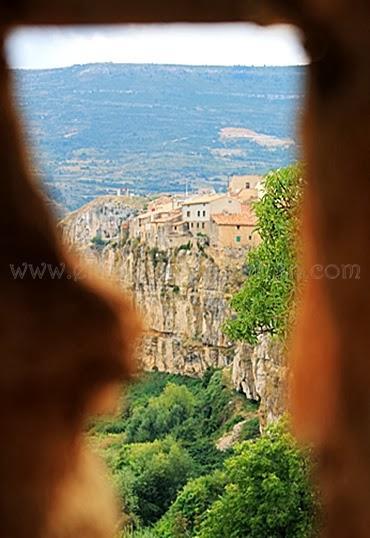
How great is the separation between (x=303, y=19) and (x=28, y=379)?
156mm

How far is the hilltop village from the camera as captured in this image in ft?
2.19

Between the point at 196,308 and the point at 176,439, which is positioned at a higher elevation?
the point at 196,308

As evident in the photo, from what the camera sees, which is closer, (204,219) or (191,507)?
(204,219)

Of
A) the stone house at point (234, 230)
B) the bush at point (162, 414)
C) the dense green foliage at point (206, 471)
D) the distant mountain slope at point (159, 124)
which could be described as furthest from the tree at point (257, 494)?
the distant mountain slope at point (159, 124)

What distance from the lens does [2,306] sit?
28 centimetres

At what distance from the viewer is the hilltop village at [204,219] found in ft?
Answer: 2.19

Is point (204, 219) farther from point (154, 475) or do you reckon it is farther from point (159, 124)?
point (154, 475)

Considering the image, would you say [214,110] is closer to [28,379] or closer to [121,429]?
[121,429]

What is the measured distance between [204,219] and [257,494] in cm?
44

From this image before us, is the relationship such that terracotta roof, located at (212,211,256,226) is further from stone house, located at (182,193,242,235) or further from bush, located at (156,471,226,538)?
bush, located at (156,471,226,538)

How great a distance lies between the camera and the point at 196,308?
34.2 inches

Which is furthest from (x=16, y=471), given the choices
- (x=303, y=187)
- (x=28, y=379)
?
(x=303, y=187)

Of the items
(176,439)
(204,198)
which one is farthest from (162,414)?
(204,198)

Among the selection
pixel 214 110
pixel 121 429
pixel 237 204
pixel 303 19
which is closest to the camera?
pixel 303 19
